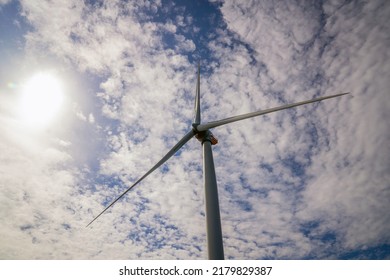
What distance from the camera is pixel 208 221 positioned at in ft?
44.2

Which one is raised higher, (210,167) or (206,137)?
(206,137)

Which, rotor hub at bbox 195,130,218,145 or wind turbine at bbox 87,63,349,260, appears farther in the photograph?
rotor hub at bbox 195,130,218,145

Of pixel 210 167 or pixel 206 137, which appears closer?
pixel 210 167

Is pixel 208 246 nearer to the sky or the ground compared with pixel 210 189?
nearer to the ground

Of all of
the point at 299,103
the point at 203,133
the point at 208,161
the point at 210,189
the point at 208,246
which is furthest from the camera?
the point at 203,133

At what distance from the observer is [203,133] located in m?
19.4

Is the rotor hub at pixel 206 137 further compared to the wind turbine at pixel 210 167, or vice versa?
the rotor hub at pixel 206 137

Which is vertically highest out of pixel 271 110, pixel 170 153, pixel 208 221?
pixel 271 110
